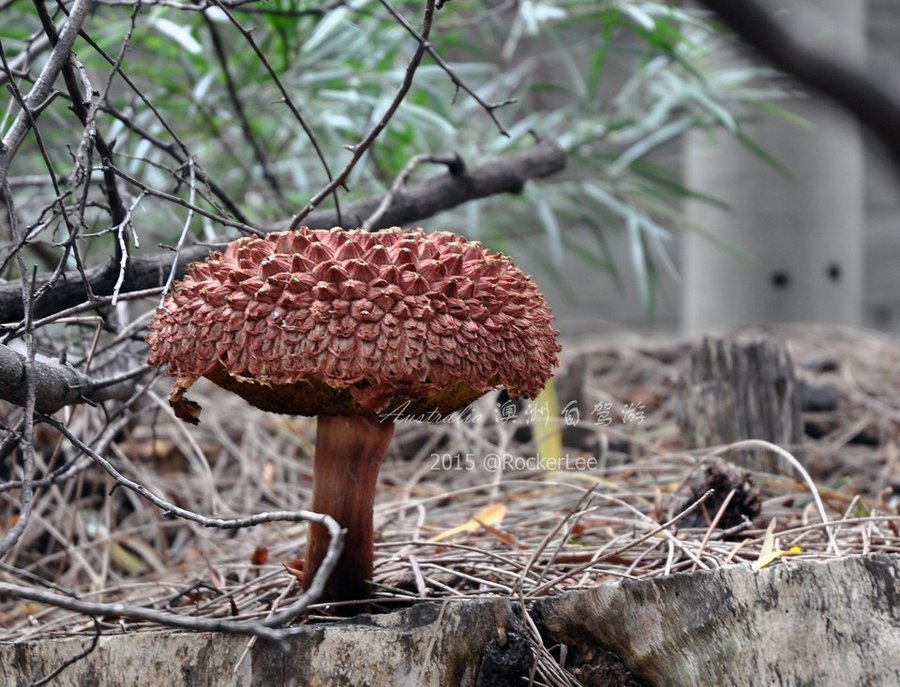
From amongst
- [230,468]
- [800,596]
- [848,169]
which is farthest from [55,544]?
[848,169]

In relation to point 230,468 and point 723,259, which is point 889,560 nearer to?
point 230,468

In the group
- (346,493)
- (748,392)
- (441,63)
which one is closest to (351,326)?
(346,493)

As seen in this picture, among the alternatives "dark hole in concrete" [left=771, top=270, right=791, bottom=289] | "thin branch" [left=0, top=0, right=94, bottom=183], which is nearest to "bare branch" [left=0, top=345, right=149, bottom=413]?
"thin branch" [left=0, top=0, right=94, bottom=183]

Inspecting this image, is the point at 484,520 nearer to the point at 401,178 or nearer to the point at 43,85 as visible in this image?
the point at 401,178

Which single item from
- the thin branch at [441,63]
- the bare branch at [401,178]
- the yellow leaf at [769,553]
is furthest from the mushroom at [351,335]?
the bare branch at [401,178]

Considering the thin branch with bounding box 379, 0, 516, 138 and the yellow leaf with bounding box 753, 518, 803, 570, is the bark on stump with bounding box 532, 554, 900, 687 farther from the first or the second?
the thin branch with bounding box 379, 0, 516, 138
